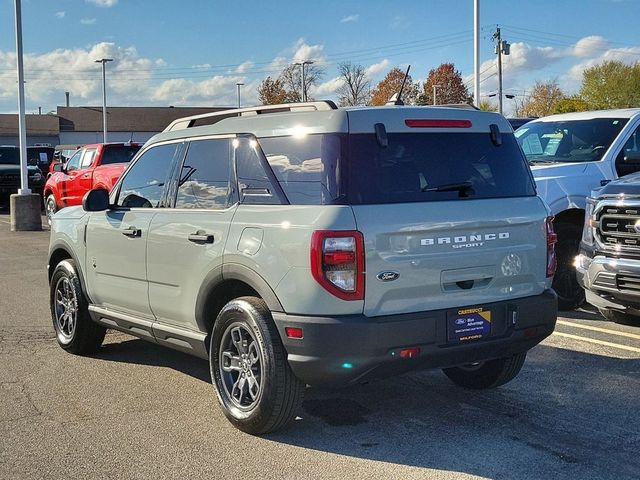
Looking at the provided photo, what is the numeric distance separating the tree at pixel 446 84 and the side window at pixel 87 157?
7659 centimetres

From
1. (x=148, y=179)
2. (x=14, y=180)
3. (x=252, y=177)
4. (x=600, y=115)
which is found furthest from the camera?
(x=14, y=180)

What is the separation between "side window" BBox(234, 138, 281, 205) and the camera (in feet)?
14.9

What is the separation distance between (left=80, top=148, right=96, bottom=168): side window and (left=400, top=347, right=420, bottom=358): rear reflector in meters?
13.4

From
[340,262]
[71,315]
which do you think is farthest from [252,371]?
[71,315]

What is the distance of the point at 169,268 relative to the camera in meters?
5.14

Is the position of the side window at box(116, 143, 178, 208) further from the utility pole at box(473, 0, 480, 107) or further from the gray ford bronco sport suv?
the utility pole at box(473, 0, 480, 107)

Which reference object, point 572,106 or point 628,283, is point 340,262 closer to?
point 628,283

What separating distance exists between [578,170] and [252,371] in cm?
505

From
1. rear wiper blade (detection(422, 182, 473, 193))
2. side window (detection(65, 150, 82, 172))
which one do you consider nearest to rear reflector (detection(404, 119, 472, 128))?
rear wiper blade (detection(422, 182, 473, 193))

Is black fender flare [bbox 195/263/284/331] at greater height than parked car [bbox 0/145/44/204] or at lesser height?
lesser

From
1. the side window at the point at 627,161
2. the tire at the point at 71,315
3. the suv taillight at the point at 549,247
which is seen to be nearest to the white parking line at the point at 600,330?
the side window at the point at 627,161

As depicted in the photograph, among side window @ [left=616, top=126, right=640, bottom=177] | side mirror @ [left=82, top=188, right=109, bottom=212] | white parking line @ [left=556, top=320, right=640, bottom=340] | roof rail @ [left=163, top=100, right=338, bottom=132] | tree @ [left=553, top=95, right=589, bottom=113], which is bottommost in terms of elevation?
white parking line @ [left=556, top=320, right=640, bottom=340]

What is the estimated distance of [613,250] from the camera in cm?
640

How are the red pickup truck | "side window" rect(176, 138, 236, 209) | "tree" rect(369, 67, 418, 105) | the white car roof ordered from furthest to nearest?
"tree" rect(369, 67, 418, 105)
the red pickup truck
the white car roof
"side window" rect(176, 138, 236, 209)
